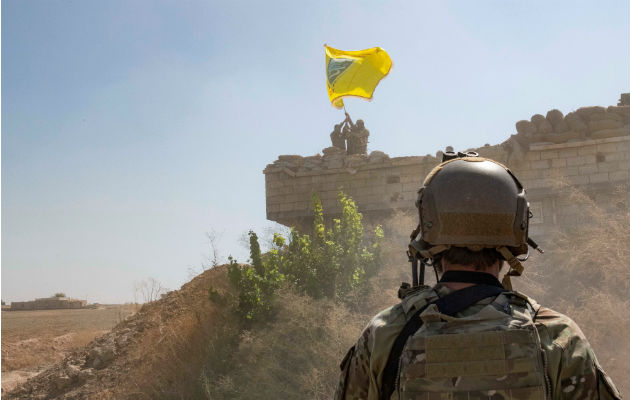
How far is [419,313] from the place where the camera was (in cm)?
195

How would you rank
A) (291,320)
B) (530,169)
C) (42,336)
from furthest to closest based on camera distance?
1. (42,336)
2. (530,169)
3. (291,320)

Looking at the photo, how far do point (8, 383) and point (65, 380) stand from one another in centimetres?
243

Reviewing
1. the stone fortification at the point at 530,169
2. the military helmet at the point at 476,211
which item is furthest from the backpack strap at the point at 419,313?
the stone fortification at the point at 530,169

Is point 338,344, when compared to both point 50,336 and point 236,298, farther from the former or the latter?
point 50,336

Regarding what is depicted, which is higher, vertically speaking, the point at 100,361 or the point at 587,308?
the point at 587,308

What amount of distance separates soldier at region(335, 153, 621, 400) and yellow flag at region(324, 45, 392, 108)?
13.6 metres

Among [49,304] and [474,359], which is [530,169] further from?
[49,304]

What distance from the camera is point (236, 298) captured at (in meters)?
12.2

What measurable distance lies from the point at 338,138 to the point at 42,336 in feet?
34.3

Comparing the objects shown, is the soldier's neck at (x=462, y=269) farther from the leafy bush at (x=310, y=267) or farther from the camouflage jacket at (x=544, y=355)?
the leafy bush at (x=310, y=267)

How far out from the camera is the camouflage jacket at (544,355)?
1.79m

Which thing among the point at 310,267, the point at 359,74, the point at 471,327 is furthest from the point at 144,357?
the point at 471,327

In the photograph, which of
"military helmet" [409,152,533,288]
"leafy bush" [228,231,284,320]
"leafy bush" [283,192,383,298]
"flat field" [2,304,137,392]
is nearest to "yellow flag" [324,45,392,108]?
"leafy bush" [283,192,383,298]

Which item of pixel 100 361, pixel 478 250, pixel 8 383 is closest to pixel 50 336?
pixel 8 383
